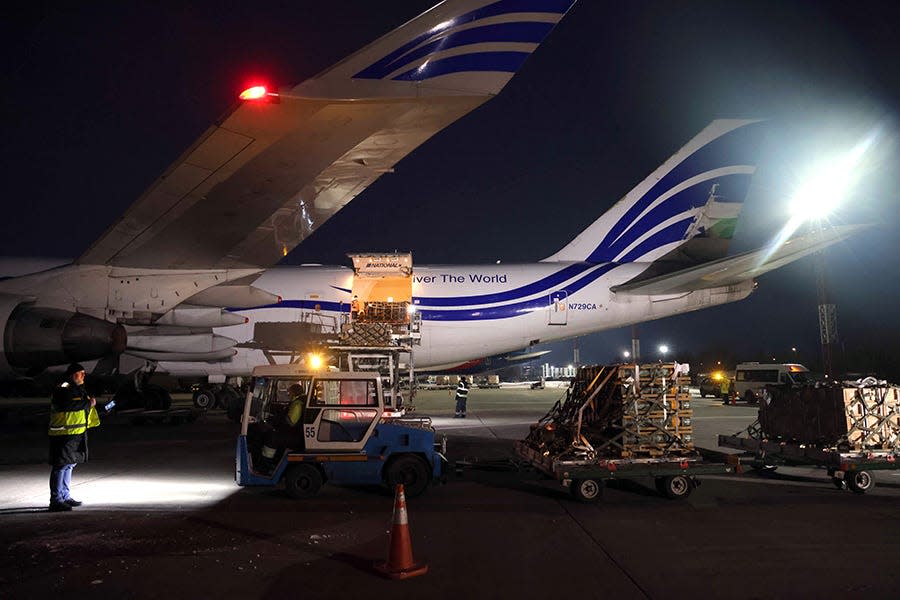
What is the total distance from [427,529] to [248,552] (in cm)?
203

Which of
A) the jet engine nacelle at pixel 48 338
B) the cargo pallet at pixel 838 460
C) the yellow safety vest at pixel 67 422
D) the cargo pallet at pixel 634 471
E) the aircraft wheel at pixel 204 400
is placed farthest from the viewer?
the aircraft wheel at pixel 204 400

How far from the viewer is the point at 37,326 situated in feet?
38.6

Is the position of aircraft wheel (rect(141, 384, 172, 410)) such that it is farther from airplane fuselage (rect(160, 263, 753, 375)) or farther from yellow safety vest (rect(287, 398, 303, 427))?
yellow safety vest (rect(287, 398, 303, 427))

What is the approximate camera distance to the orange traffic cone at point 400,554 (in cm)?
586

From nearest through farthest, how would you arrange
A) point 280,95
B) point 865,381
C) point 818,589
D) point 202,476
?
point 818,589, point 280,95, point 865,381, point 202,476

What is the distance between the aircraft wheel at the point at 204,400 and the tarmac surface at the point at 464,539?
1292cm

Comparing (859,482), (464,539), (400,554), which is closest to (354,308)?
(464,539)

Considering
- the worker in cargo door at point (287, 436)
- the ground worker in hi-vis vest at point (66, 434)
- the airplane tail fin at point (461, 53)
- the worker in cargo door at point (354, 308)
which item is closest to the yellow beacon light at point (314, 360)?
the worker in cargo door at point (354, 308)

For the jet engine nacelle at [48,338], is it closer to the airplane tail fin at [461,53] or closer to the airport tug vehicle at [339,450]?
the airport tug vehicle at [339,450]

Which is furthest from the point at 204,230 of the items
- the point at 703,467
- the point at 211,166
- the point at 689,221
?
the point at 689,221

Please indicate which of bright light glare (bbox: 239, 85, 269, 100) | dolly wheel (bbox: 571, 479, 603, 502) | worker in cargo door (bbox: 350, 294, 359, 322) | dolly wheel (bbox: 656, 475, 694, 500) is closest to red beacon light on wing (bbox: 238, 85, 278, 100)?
bright light glare (bbox: 239, 85, 269, 100)

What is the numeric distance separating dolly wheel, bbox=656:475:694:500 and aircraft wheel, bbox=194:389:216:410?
18.9m

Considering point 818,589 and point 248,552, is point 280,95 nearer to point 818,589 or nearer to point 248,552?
point 248,552

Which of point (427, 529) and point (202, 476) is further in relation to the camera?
point (202, 476)
